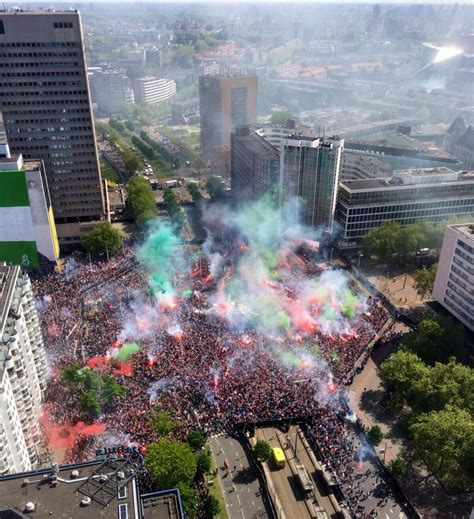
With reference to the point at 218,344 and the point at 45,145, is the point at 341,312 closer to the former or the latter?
the point at 218,344

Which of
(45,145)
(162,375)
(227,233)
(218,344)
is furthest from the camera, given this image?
(227,233)

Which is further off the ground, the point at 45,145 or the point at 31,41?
the point at 31,41

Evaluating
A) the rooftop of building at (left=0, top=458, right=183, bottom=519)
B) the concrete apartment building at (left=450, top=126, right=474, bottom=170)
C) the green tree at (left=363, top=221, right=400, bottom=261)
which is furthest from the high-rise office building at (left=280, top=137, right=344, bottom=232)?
the rooftop of building at (left=0, top=458, right=183, bottom=519)

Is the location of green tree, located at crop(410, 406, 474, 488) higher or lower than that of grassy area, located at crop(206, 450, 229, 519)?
higher

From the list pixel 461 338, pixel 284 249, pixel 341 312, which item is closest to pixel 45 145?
pixel 284 249

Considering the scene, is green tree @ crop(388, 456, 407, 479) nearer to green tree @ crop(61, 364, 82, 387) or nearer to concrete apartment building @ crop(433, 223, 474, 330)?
concrete apartment building @ crop(433, 223, 474, 330)

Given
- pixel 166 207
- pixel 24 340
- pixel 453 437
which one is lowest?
pixel 166 207

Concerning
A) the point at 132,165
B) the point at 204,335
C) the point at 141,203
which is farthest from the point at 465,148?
the point at 204,335

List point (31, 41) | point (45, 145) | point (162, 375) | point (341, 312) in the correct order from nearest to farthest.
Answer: point (162, 375), point (341, 312), point (31, 41), point (45, 145)

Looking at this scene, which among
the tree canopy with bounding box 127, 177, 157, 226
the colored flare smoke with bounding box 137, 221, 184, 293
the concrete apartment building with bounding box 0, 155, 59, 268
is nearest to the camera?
the colored flare smoke with bounding box 137, 221, 184, 293
